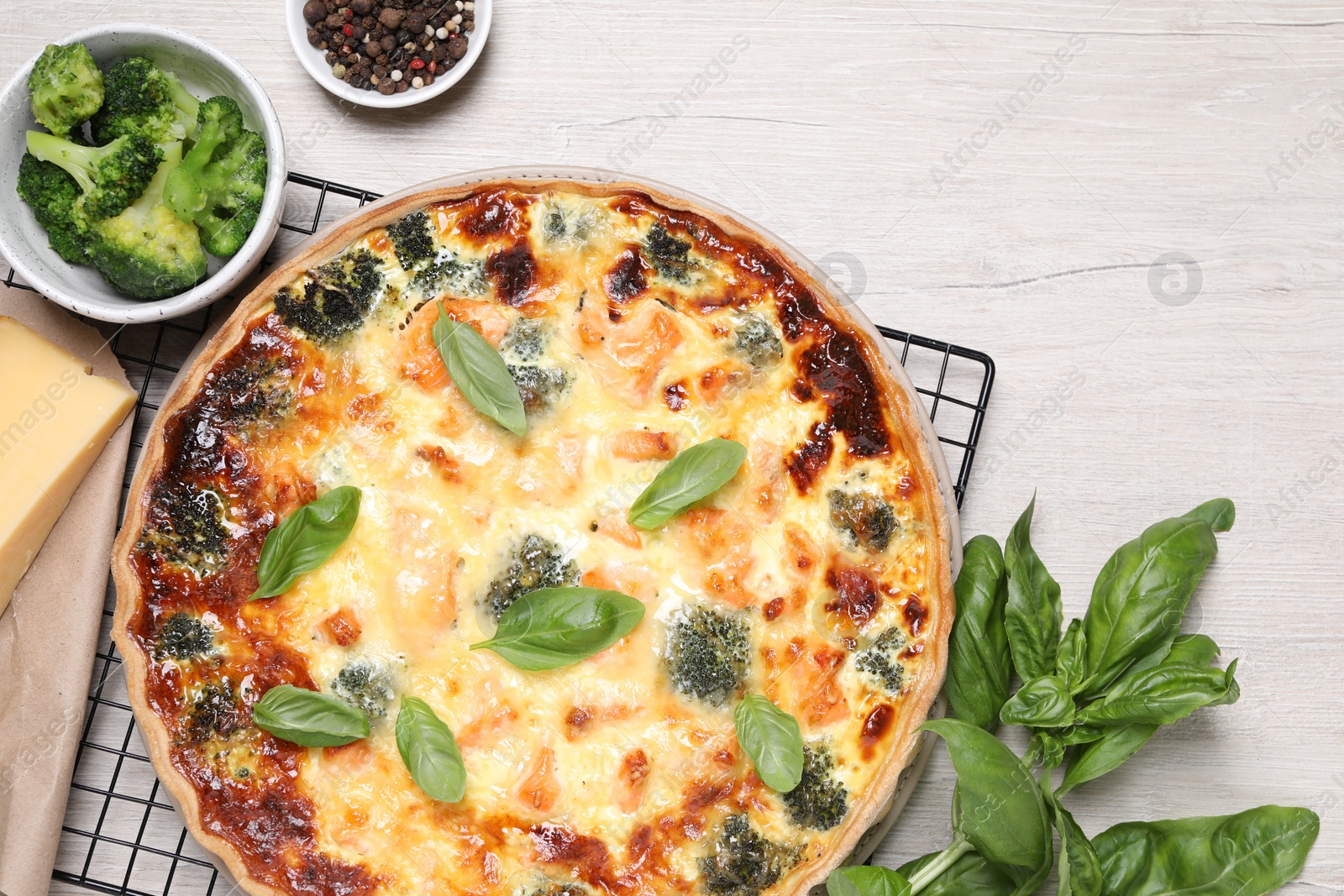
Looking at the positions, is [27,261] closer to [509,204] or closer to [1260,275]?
[509,204]

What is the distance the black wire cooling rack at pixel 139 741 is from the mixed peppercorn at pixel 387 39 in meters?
0.33

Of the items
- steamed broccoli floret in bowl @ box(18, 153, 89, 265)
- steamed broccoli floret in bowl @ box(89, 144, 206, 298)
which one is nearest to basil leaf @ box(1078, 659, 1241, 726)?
steamed broccoli floret in bowl @ box(89, 144, 206, 298)

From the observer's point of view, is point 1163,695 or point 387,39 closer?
point 1163,695

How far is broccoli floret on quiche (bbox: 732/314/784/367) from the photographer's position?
2.50 meters

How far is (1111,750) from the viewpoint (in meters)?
2.63

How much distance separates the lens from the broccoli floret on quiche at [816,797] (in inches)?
96.3

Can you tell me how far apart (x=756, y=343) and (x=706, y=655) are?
0.77m

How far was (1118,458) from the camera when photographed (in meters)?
3.03

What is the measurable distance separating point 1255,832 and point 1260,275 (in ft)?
5.27

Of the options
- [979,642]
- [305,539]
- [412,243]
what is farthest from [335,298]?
[979,642]

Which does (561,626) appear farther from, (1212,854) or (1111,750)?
(1212,854)

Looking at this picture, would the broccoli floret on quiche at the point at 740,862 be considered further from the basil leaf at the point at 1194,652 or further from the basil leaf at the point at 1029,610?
the basil leaf at the point at 1194,652

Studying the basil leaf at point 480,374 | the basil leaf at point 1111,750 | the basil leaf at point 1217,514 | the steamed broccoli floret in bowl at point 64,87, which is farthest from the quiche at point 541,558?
the basil leaf at point 1217,514

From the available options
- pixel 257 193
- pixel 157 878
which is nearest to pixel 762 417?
pixel 257 193
